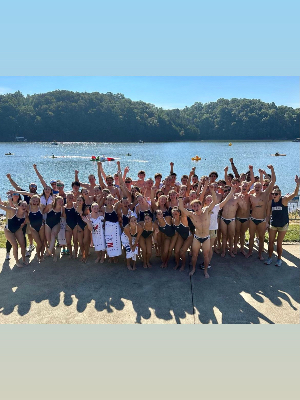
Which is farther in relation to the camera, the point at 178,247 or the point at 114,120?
the point at 114,120

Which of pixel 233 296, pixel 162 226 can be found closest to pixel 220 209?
pixel 162 226

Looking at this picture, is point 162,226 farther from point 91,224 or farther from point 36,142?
point 36,142

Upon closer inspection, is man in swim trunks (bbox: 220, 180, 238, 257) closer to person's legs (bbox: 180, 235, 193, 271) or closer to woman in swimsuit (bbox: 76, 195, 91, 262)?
person's legs (bbox: 180, 235, 193, 271)

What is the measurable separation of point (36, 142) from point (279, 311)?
288ft

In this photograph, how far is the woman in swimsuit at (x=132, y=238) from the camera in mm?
6406

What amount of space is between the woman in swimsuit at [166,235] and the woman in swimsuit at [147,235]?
0.49ft

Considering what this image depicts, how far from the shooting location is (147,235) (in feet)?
21.2

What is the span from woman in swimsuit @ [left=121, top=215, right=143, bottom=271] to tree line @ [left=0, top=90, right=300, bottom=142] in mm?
Answer: 84690

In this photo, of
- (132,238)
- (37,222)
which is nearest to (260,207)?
(132,238)

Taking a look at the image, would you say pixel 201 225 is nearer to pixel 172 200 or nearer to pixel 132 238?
pixel 172 200

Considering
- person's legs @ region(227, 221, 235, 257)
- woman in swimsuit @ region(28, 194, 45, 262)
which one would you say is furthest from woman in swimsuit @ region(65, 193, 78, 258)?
person's legs @ region(227, 221, 235, 257)

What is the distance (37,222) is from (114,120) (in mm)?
85228

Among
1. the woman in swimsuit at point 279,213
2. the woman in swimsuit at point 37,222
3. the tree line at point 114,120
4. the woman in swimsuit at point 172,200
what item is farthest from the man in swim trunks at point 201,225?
the tree line at point 114,120

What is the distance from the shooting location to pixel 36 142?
279 feet
